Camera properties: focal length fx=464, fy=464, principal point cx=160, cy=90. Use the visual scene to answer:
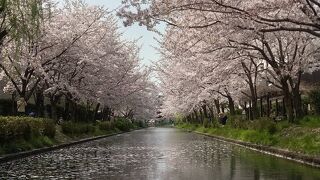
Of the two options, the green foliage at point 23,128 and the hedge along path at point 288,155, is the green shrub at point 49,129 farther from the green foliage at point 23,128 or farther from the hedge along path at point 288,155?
the hedge along path at point 288,155

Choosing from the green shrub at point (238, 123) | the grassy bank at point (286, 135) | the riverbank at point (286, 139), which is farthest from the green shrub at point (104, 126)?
the riverbank at point (286, 139)

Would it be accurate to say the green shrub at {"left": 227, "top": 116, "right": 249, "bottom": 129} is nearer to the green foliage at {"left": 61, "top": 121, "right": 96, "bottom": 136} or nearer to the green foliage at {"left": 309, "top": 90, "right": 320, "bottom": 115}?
the green foliage at {"left": 309, "top": 90, "right": 320, "bottom": 115}

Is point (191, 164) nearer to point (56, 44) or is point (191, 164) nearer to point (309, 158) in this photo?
point (309, 158)

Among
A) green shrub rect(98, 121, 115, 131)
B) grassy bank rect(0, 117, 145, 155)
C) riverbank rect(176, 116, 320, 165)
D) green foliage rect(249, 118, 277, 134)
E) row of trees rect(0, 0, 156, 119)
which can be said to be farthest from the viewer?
green shrub rect(98, 121, 115, 131)

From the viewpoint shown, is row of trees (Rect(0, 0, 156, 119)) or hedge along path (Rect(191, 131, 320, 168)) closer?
hedge along path (Rect(191, 131, 320, 168))

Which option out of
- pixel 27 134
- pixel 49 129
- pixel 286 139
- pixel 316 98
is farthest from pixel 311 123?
pixel 49 129

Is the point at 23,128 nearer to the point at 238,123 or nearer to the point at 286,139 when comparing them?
the point at 286,139

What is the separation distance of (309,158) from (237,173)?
12.6 ft

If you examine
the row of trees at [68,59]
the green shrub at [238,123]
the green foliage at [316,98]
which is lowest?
the green shrub at [238,123]

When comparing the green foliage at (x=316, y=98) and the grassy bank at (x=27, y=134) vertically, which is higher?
the green foliage at (x=316, y=98)

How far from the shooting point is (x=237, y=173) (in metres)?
12.8

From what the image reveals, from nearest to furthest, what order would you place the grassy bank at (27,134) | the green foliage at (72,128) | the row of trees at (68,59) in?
1. the grassy bank at (27,134)
2. the row of trees at (68,59)
3. the green foliage at (72,128)

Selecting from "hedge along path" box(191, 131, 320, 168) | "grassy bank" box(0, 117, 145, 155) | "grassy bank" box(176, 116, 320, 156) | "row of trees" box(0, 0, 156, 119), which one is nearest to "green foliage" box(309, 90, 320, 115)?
"grassy bank" box(176, 116, 320, 156)

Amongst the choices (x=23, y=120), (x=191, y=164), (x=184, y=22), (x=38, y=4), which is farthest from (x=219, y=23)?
(x=23, y=120)
